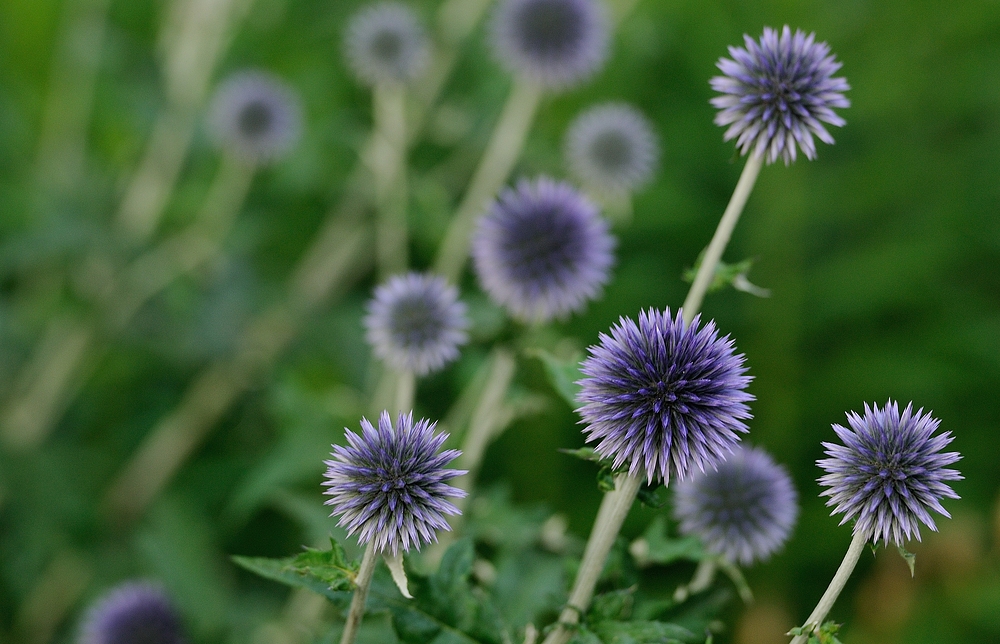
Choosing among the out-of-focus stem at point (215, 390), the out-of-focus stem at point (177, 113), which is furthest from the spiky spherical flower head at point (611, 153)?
the out-of-focus stem at point (177, 113)

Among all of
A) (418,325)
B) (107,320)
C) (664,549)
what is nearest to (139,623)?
(418,325)

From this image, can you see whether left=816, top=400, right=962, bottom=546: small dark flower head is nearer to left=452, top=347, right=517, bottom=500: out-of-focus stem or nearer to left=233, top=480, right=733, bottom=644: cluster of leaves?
left=233, top=480, right=733, bottom=644: cluster of leaves

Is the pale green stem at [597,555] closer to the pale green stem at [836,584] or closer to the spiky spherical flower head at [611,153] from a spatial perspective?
the pale green stem at [836,584]

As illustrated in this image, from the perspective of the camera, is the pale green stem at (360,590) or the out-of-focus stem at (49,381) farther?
the out-of-focus stem at (49,381)

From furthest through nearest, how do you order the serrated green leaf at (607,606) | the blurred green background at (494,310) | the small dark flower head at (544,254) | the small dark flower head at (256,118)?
the small dark flower head at (256,118) < the blurred green background at (494,310) < the small dark flower head at (544,254) < the serrated green leaf at (607,606)

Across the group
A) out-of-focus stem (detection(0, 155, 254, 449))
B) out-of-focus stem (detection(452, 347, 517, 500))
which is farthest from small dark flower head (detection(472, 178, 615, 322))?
out-of-focus stem (detection(0, 155, 254, 449))

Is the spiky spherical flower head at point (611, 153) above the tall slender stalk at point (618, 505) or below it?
above
